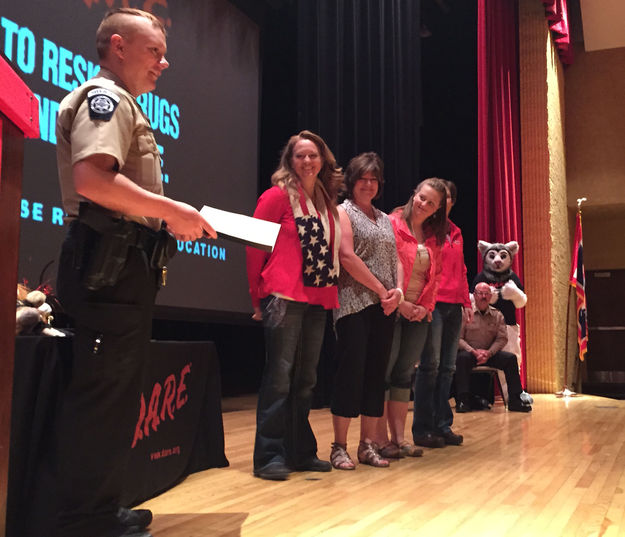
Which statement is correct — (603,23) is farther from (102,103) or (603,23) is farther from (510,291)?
(102,103)

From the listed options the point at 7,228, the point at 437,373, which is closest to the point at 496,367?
the point at 437,373

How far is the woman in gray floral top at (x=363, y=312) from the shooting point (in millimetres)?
2611

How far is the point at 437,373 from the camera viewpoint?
3373 millimetres

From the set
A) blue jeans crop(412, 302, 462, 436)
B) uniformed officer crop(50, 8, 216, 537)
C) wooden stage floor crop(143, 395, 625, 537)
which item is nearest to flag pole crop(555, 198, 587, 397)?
wooden stage floor crop(143, 395, 625, 537)

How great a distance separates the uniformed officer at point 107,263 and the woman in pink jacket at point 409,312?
1578 millimetres

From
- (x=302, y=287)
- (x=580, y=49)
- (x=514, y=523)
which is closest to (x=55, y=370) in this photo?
(x=302, y=287)

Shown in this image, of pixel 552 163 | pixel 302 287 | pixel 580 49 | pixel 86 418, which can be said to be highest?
pixel 580 49

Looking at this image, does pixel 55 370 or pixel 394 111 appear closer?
pixel 55 370

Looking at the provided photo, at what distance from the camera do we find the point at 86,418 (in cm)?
139

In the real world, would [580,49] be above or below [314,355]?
above

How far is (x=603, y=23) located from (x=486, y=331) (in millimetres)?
4497

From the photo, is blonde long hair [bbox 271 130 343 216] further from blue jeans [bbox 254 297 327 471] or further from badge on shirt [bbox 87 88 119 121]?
badge on shirt [bbox 87 88 119 121]

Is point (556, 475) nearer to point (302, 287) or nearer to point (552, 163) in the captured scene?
point (302, 287)

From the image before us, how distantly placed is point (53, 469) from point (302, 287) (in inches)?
44.1
